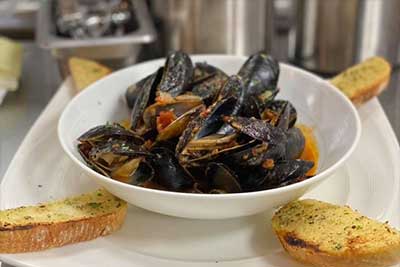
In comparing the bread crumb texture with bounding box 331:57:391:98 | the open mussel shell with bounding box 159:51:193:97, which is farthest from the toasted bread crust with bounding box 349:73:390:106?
the open mussel shell with bounding box 159:51:193:97

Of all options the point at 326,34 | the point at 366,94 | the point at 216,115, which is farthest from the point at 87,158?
the point at 326,34

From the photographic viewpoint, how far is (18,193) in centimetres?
76

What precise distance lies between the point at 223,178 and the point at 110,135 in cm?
13

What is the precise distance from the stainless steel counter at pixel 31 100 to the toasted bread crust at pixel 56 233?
0.26 meters

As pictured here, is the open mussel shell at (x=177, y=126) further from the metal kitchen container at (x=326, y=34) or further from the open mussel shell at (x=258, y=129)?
the metal kitchen container at (x=326, y=34)

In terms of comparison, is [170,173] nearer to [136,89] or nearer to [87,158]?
[87,158]

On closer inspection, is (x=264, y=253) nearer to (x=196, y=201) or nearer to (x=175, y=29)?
(x=196, y=201)

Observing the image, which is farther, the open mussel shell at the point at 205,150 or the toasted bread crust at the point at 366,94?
the toasted bread crust at the point at 366,94

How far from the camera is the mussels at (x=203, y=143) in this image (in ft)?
2.31

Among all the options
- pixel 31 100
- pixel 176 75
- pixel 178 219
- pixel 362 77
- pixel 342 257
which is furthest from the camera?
pixel 31 100

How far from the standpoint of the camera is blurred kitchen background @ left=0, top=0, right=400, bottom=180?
3.77 ft

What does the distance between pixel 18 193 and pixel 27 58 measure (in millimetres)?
557

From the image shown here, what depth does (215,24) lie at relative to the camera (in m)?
1.17

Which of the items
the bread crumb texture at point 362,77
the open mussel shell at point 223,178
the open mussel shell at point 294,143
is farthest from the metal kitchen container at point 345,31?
the open mussel shell at point 223,178
